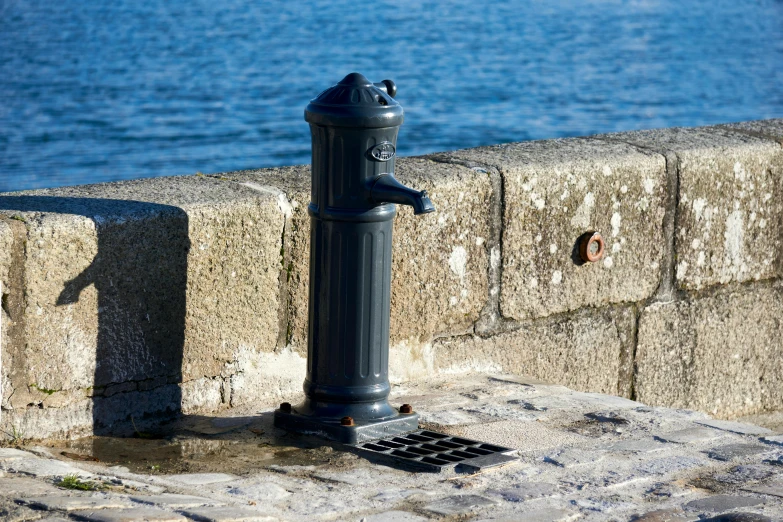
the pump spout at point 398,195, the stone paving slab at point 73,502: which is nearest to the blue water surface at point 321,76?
the pump spout at point 398,195

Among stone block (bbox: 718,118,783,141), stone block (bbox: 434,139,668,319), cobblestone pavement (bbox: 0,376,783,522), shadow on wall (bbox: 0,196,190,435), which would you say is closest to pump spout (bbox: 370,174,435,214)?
shadow on wall (bbox: 0,196,190,435)

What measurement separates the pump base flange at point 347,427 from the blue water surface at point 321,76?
11.4 metres

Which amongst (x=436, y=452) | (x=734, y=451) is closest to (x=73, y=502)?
(x=436, y=452)

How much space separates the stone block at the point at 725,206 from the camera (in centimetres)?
453

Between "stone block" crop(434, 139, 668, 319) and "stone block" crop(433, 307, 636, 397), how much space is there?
0.06 metres

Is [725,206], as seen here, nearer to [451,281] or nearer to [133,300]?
[451,281]

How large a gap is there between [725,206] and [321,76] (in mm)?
19032

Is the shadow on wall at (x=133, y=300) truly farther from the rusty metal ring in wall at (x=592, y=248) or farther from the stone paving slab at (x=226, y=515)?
the rusty metal ring in wall at (x=592, y=248)

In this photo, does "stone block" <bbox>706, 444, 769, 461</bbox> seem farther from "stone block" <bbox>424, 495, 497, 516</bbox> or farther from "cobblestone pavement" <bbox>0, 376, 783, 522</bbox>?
"stone block" <bbox>424, 495, 497, 516</bbox>

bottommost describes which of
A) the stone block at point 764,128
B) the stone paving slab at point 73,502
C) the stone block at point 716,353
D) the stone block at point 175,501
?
the stone block at point 716,353

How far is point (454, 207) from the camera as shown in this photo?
13.3 ft

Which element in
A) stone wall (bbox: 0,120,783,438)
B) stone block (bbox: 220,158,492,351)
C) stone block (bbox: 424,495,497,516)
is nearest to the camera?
stone block (bbox: 424,495,497,516)

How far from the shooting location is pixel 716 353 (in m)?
4.76

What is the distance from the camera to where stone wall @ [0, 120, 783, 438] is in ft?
11.0
